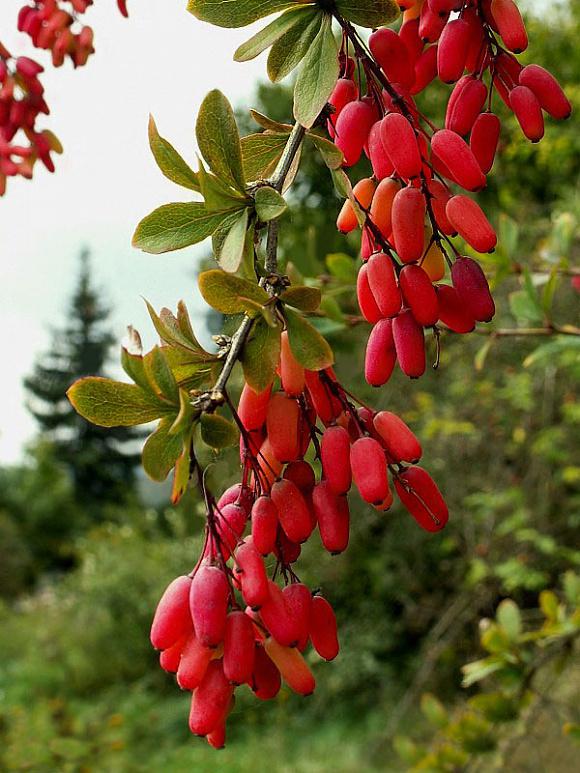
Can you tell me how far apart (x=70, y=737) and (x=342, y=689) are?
8.08 ft

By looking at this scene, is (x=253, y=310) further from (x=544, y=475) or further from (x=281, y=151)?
(x=544, y=475)

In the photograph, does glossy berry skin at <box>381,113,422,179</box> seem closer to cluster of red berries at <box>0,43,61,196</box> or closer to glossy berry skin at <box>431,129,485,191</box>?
glossy berry skin at <box>431,129,485,191</box>

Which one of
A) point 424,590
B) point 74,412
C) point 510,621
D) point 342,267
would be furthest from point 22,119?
point 74,412

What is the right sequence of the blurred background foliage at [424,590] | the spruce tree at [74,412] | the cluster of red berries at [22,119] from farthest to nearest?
the spruce tree at [74,412]
the blurred background foliage at [424,590]
the cluster of red berries at [22,119]

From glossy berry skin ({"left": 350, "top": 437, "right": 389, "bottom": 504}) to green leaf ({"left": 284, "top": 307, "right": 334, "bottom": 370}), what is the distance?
0.15 feet

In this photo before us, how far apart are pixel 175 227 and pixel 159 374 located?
94 mm

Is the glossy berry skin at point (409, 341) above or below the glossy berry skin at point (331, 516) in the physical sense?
above

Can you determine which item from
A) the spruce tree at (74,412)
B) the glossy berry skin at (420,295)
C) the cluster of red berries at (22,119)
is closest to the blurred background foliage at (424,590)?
the cluster of red berries at (22,119)

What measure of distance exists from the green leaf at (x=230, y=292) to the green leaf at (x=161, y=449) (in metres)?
0.06

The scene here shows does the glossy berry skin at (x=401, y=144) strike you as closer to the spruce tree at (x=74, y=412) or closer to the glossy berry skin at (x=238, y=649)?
the glossy berry skin at (x=238, y=649)

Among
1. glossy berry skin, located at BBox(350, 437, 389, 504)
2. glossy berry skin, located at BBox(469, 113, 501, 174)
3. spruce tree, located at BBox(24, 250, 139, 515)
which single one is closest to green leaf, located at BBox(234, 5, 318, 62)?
glossy berry skin, located at BBox(469, 113, 501, 174)

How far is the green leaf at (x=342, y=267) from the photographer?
3.40 ft

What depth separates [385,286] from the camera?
15.0 inches

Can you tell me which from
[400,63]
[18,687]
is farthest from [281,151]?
[18,687]
